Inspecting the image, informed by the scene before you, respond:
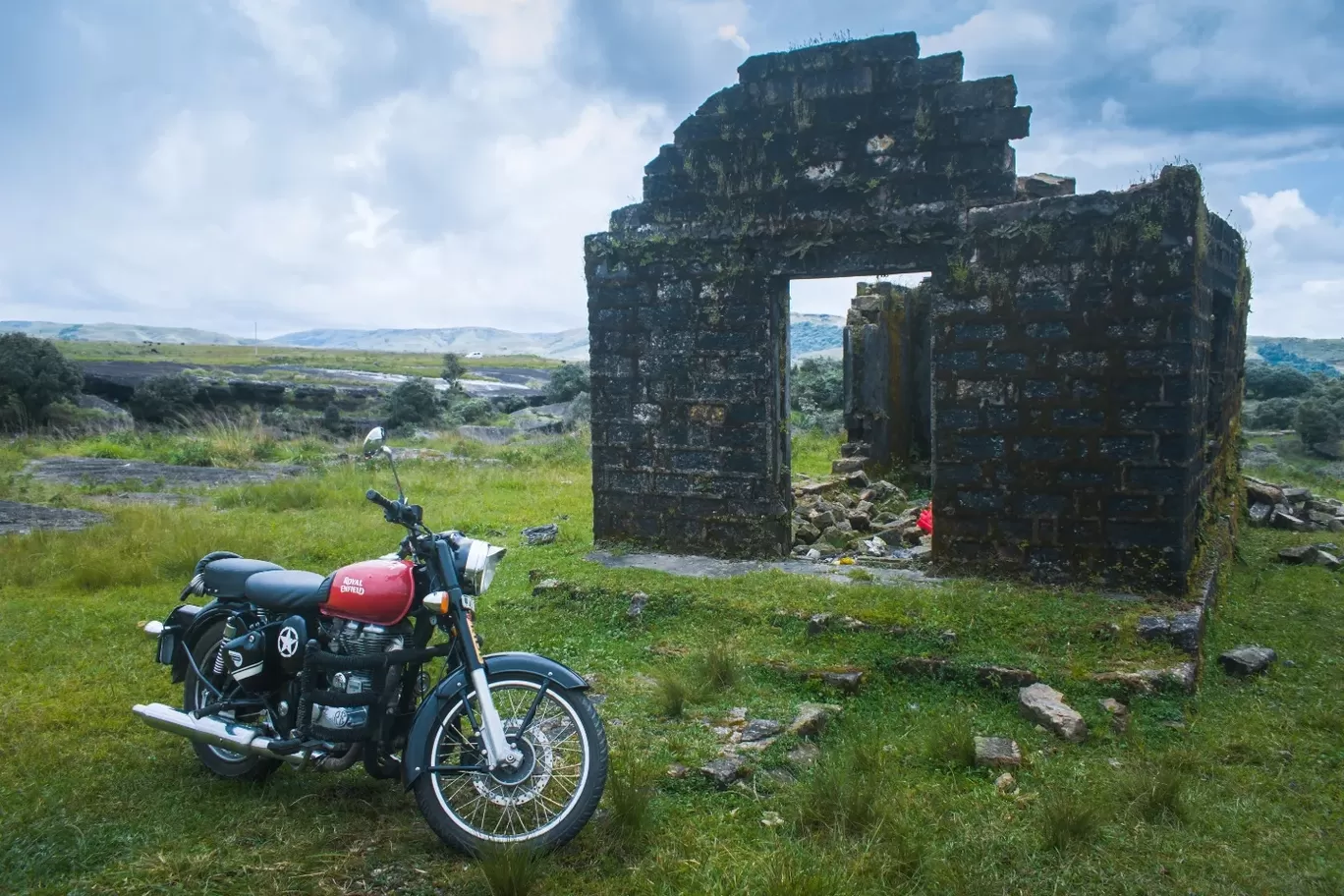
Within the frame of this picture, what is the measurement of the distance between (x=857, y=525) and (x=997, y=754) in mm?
5563

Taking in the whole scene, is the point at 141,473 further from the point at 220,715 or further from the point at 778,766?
the point at 778,766

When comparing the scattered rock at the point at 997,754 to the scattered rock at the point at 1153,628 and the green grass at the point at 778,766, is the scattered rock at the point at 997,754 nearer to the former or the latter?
the green grass at the point at 778,766

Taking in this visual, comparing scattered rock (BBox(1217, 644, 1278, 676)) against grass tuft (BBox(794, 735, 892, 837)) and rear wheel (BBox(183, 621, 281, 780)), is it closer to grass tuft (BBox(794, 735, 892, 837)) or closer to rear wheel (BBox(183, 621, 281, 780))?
grass tuft (BBox(794, 735, 892, 837))

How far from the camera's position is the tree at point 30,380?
869 inches

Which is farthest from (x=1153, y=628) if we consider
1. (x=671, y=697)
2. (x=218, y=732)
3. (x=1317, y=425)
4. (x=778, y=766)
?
(x=1317, y=425)

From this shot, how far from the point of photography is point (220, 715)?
14.1ft

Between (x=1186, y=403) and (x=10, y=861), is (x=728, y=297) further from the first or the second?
(x=10, y=861)

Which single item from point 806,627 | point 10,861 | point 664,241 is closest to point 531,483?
point 664,241

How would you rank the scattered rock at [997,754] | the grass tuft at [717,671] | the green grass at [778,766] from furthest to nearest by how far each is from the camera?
the grass tuft at [717,671], the scattered rock at [997,754], the green grass at [778,766]

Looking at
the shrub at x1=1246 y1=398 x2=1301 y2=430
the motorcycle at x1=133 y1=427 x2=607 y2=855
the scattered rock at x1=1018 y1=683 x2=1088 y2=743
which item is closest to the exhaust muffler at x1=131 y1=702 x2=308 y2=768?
the motorcycle at x1=133 y1=427 x2=607 y2=855

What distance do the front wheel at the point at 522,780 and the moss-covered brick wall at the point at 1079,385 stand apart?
444cm

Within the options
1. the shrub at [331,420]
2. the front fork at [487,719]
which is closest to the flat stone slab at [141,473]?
the shrub at [331,420]

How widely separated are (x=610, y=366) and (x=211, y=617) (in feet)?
15.9

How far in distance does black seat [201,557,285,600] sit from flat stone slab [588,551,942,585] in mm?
3935
